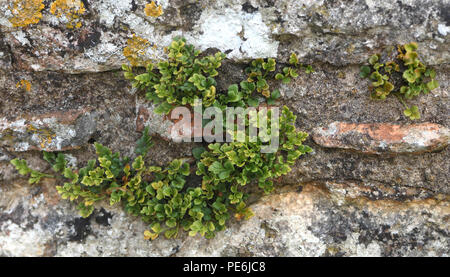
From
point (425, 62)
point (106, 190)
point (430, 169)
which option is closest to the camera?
point (425, 62)

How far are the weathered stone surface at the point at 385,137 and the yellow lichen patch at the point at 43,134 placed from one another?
7.15 feet

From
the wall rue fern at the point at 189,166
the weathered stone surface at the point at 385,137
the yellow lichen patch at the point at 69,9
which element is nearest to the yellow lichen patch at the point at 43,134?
the wall rue fern at the point at 189,166

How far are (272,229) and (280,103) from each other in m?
1.04

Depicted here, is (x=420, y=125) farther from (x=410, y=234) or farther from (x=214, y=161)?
(x=214, y=161)

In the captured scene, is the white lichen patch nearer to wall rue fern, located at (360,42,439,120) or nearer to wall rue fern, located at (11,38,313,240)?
wall rue fern, located at (11,38,313,240)

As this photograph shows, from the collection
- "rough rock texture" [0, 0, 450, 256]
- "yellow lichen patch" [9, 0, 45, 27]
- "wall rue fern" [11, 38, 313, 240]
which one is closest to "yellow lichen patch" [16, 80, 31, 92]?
"rough rock texture" [0, 0, 450, 256]

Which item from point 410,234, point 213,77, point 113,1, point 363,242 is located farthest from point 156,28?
point 410,234

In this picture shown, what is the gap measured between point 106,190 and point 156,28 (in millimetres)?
1381

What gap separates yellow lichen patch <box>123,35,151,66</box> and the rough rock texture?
56 mm

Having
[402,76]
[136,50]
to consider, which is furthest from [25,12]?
[402,76]

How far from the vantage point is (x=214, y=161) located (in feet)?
10.1

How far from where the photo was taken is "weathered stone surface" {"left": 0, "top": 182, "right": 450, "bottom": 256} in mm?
2994

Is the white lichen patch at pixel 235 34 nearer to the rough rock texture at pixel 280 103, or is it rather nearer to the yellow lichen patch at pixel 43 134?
the rough rock texture at pixel 280 103

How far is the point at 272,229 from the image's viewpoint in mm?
3121
